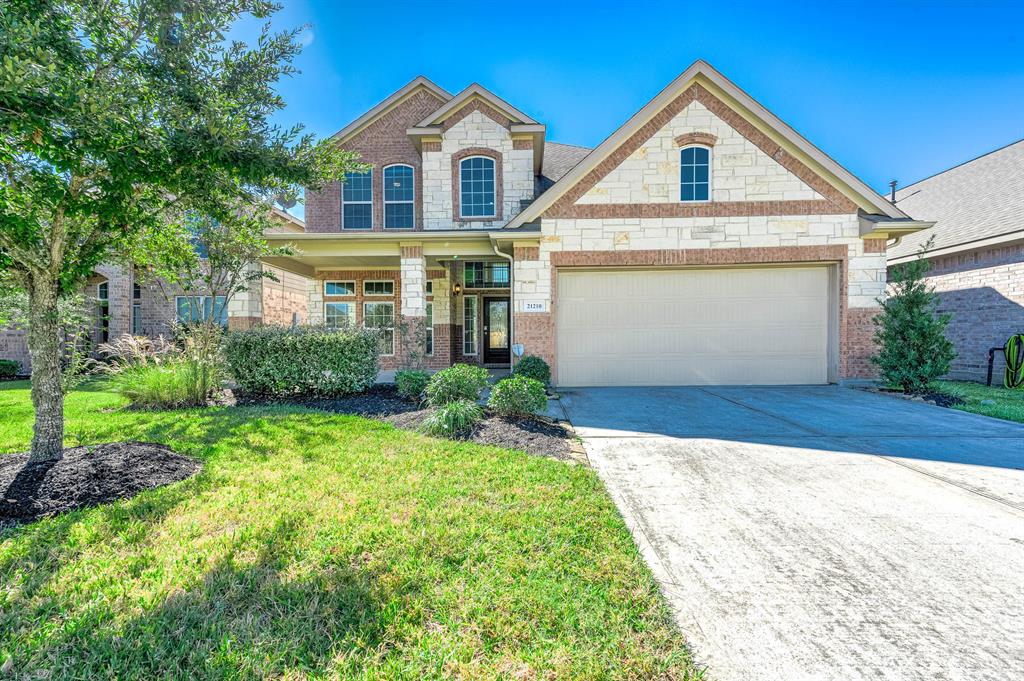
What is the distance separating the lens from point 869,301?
9.47 m

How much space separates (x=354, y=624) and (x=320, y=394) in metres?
6.97

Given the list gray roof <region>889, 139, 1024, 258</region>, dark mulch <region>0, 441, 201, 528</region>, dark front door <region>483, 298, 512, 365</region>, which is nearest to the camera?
dark mulch <region>0, 441, 201, 528</region>

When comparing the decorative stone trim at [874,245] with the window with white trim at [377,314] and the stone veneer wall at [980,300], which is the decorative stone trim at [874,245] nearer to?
the stone veneer wall at [980,300]

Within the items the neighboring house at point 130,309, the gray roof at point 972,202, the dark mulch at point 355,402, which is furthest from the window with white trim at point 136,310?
the gray roof at point 972,202

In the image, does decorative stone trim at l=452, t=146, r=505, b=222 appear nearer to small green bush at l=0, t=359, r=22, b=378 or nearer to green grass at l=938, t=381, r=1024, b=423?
green grass at l=938, t=381, r=1024, b=423

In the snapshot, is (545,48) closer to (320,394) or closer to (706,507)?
(320,394)

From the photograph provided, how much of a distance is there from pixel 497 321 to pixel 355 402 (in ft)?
24.4

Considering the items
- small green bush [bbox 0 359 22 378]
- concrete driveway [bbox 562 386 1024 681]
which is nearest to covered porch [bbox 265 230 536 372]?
concrete driveway [bbox 562 386 1024 681]

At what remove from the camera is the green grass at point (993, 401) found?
6.70 meters

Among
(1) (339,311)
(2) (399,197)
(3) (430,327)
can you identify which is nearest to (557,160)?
(2) (399,197)

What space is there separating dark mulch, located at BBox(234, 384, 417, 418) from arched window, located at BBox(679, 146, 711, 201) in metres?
7.42

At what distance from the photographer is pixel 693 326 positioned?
32.6 ft

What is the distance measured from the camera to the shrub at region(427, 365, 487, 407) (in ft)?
20.9

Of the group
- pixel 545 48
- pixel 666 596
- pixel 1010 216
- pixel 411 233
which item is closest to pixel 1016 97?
pixel 1010 216
